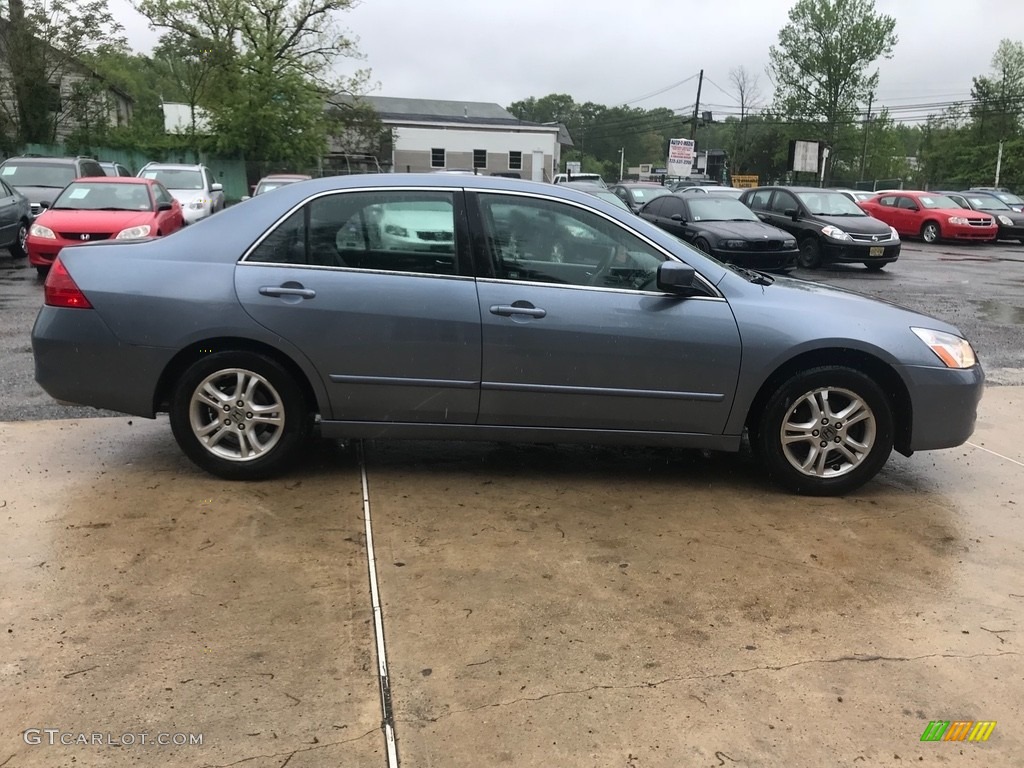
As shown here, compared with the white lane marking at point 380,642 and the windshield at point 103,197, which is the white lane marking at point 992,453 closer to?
the white lane marking at point 380,642

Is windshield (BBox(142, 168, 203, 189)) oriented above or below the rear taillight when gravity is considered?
above

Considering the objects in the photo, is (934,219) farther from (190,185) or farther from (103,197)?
(103,197)

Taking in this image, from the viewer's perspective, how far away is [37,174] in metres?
15.6

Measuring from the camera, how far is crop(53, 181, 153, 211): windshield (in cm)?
1184

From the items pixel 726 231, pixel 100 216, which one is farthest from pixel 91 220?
pixel 726 231

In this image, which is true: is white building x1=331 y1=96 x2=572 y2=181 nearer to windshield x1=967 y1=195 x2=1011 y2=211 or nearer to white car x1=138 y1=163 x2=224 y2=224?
windshield x1=967 y1=195 x2=1011 y2=211

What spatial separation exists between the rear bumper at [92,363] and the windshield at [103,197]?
8.57m

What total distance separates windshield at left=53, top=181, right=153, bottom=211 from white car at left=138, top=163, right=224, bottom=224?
3.93 metres

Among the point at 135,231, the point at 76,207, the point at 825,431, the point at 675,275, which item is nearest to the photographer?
the point at 675,275

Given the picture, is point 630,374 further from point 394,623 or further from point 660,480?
point 394,623

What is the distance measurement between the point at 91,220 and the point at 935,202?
71.1ft

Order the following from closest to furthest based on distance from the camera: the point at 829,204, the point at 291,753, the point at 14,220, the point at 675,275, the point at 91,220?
1. the point at 291,753
2. the point at 675,275
3. the point at 91,220
4. the point at 14,220
5. the point at 829,204

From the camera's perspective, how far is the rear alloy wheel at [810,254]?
15.6m

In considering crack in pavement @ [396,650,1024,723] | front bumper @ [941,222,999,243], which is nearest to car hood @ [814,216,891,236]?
front bumper @ [941,222,999,243]
